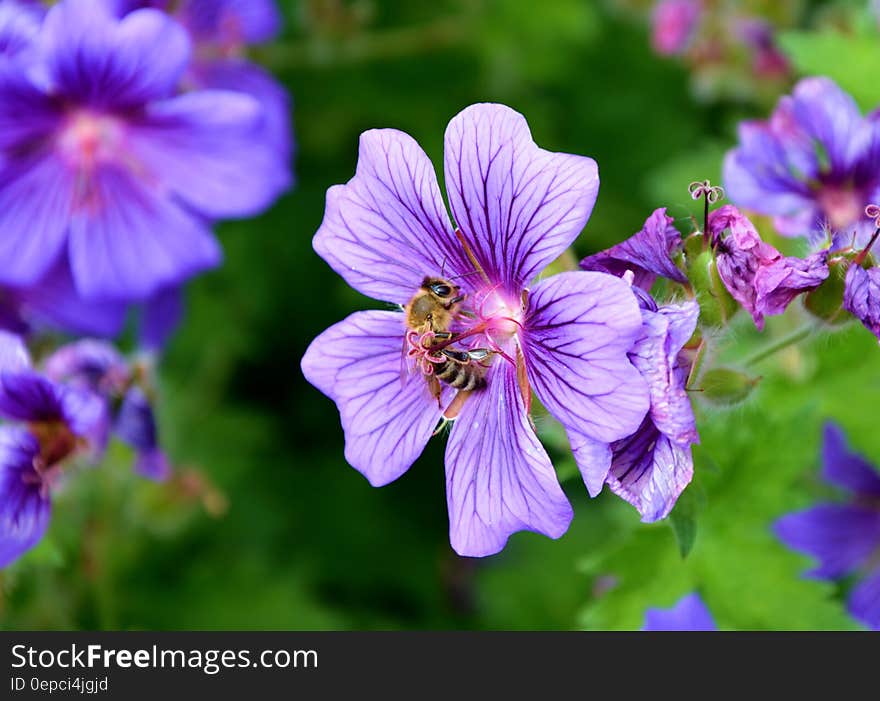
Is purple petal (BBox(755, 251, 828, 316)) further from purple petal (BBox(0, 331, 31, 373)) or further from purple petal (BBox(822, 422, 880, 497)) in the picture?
purple petal (BBox(0, 331, 31, 373))

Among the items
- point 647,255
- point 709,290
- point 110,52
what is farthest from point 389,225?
point 110,52

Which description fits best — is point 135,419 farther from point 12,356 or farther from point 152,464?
point 12,356

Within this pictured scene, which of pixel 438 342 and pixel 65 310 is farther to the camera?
pixel 65 310

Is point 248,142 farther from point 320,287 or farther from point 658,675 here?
point 658,675

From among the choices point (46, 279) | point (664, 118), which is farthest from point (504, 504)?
point (664, 118)

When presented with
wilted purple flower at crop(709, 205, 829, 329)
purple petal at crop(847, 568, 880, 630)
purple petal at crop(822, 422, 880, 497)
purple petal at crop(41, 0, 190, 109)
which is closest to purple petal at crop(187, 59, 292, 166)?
purple petal at crop(41, 0, 190, 109)

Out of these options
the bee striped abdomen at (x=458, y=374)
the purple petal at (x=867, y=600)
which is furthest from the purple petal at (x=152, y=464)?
the purple petal at (x=867, y=600)
